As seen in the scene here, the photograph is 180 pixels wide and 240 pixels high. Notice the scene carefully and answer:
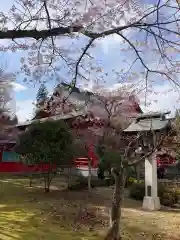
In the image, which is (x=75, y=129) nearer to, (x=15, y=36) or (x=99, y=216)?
(x=99, y=216)

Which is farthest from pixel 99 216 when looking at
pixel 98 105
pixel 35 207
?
pixel 98 105

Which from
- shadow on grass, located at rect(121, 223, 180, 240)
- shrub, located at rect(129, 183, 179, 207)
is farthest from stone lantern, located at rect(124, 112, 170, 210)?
shadow on grass, located at rect(121, 223, 180, 240)

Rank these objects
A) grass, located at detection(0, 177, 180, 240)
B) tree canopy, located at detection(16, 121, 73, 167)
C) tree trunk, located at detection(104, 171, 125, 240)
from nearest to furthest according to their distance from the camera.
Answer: tree trunk, located at detection(104, 171, 125, 240)
grass, located at detection(0, 177, 180, 240)
tree canopy, located at detection(16, 121, 73, 167)

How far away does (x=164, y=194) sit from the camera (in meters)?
12.1

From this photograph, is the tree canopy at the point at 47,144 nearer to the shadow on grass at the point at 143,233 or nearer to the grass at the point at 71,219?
the grass at the point at 71,219

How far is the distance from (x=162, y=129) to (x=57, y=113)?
10168 mm

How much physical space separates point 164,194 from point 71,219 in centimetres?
452

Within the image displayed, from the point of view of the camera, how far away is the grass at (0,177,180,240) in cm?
763

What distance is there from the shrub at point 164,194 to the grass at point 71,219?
60 cm

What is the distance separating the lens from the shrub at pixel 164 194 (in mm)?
11953

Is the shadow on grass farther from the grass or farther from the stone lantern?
the stone lantern

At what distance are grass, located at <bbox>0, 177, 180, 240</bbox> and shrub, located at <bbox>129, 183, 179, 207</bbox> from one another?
602 millimetres

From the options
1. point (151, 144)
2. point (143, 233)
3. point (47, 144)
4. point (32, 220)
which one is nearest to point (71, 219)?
point (32, 220)

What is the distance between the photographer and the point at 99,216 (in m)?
9.32
